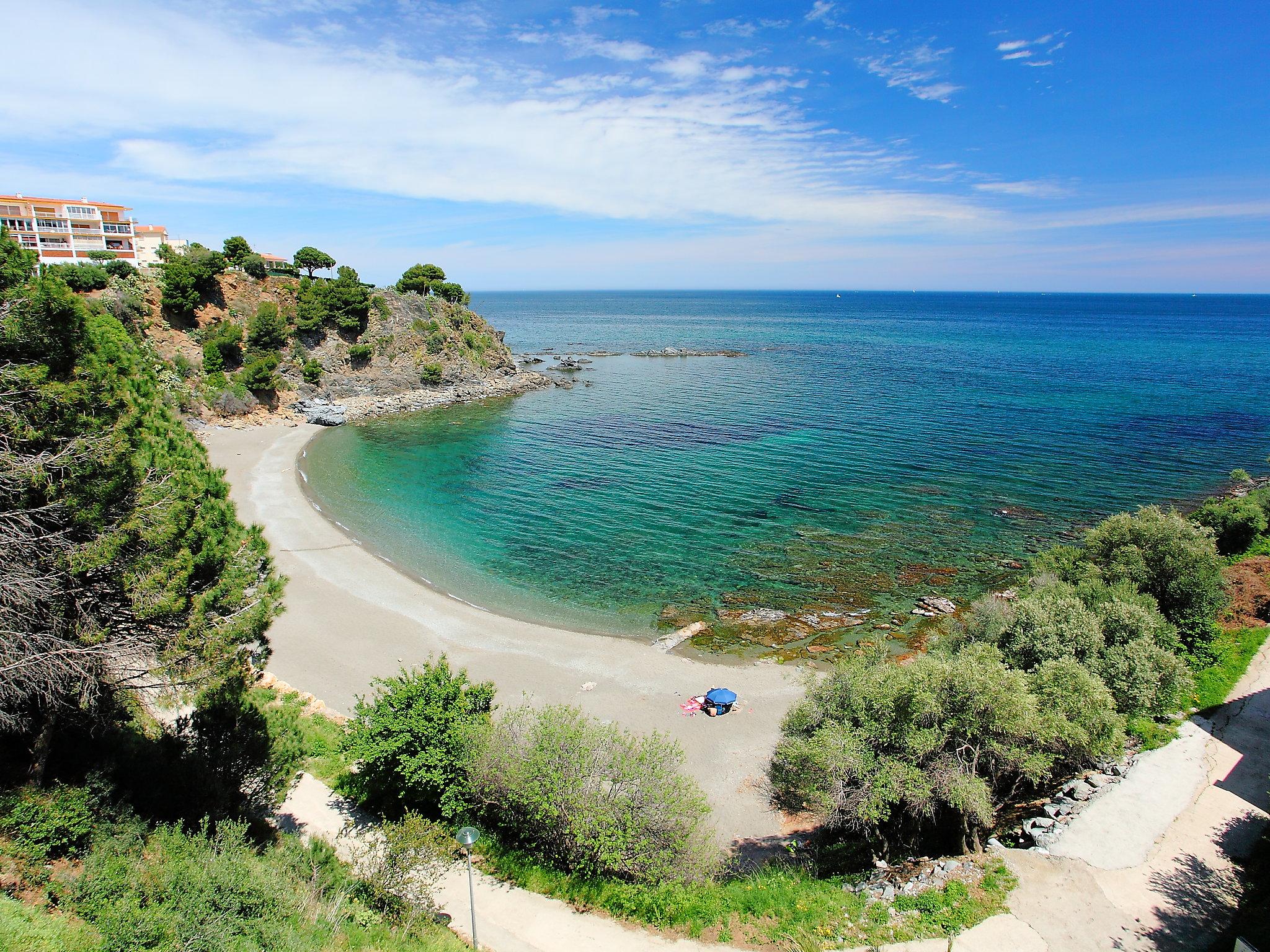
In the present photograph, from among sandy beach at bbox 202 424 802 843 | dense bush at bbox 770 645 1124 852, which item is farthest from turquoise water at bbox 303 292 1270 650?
dense bush at bbox 770 645 1124 852

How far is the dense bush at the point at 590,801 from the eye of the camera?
13859 millimetres

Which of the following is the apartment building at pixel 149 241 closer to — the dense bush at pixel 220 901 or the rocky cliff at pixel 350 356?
the rocky cliff at pixel 350 356

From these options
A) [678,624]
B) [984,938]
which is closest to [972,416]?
[678,624]

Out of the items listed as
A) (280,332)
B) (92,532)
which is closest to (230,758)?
(92,532)

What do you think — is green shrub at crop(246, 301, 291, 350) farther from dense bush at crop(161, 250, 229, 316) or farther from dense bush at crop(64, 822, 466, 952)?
dense bush at crop(64, 822, 466, 952)

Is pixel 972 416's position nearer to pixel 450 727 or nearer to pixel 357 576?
pixel 357 576

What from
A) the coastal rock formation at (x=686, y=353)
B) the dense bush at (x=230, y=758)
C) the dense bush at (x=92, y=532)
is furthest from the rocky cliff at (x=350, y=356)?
the dense bush at (x=92, y=532)

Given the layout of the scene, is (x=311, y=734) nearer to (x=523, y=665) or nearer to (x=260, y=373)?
(x=523, y=665)

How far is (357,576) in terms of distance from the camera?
3247 cm

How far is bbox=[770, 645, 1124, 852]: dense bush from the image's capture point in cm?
1391

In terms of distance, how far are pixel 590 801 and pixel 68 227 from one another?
322 feet

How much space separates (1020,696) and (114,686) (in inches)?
759

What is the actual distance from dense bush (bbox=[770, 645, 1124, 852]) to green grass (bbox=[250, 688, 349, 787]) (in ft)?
40.1

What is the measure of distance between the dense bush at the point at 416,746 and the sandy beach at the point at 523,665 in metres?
6.04
